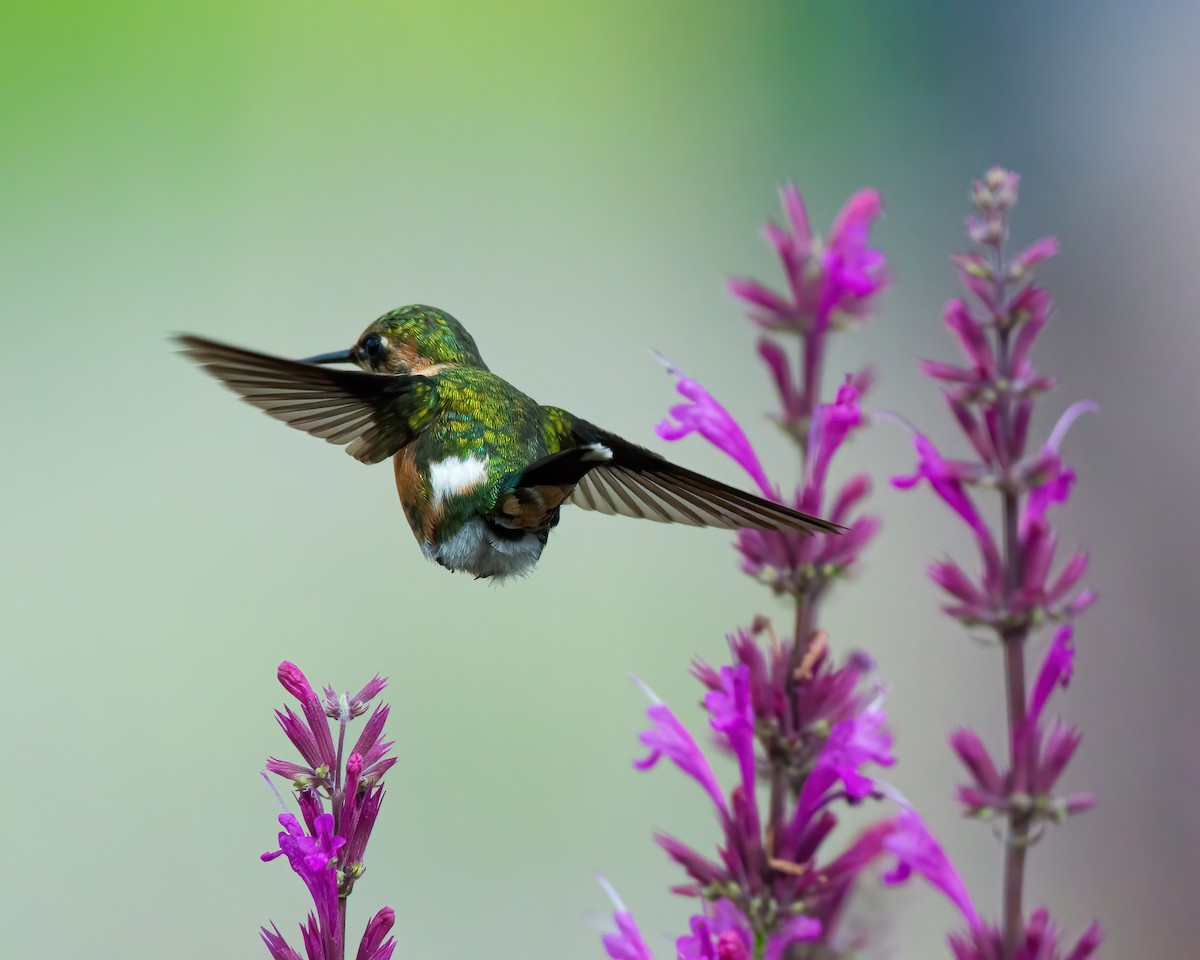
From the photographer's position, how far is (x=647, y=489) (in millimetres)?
1136

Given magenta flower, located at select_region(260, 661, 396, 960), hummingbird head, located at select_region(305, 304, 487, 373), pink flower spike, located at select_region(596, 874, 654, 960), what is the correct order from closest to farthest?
1. magenta flower, located at select_region(260, 661, 396, 960)
2. pink flower spike, located at select_region(596, 874, 654, 960)
3. hummingbird head, located at select_region(305, 304, 487, 373)

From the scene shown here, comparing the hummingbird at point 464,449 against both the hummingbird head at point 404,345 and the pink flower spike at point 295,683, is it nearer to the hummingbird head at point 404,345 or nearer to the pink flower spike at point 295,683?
the hummingbird head at point 404,345

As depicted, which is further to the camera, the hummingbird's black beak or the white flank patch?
the hummingbird's black beak

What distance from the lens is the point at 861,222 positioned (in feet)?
3.15

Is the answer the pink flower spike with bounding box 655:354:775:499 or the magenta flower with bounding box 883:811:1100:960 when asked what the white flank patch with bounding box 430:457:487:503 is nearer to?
the pink flower spike with bounding box 655:354:775:499

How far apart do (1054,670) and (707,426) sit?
33cm

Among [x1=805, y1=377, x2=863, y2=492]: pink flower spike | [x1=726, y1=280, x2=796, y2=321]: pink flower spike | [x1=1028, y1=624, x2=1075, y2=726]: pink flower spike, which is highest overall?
[x1=726, y1=280, x2=796, y2=321]: pink flower spike

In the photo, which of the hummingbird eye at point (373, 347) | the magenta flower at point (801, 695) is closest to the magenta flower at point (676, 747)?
→ the magenta flower at point (801, 695)

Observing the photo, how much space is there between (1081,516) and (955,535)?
→ 0.85 feet

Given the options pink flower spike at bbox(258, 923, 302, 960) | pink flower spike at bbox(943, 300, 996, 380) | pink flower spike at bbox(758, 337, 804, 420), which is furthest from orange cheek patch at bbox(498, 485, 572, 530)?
pink flower spike at bbox(258, 923, 302, 960)

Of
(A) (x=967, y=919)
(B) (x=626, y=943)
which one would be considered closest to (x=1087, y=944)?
(A) (x=967, y=919)

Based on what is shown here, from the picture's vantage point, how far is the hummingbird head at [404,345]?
129cm

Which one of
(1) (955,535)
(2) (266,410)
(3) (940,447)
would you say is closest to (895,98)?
(3) (940,447)

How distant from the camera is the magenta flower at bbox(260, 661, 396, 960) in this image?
0.69 meters
